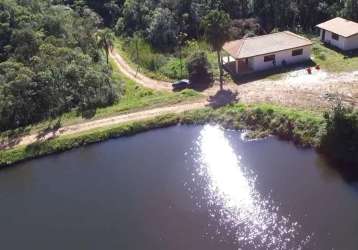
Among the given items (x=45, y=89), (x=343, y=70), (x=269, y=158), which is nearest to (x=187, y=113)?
(x=269, y=158)

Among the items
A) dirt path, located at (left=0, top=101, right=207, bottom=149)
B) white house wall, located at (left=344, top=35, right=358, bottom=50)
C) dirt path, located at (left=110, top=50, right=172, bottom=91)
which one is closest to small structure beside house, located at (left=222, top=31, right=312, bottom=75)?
white house wall, located at (left=344, top=35, right=358, bottom=50)

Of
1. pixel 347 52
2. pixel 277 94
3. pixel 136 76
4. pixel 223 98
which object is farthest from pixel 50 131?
pixel 347 52

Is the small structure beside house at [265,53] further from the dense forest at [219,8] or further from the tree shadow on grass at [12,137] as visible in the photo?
the tree shadow on grass at [12,137]

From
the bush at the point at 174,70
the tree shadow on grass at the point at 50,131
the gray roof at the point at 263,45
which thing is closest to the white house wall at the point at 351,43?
the gray roof at the point at 263,45

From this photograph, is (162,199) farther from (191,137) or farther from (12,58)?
(12,58)

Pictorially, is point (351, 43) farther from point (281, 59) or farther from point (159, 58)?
point (159, 58)

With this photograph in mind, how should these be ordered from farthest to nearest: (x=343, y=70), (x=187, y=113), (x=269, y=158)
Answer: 1. (x=343, y=70)
2. (x=187, y=113)
3. (x=269, y=158)
